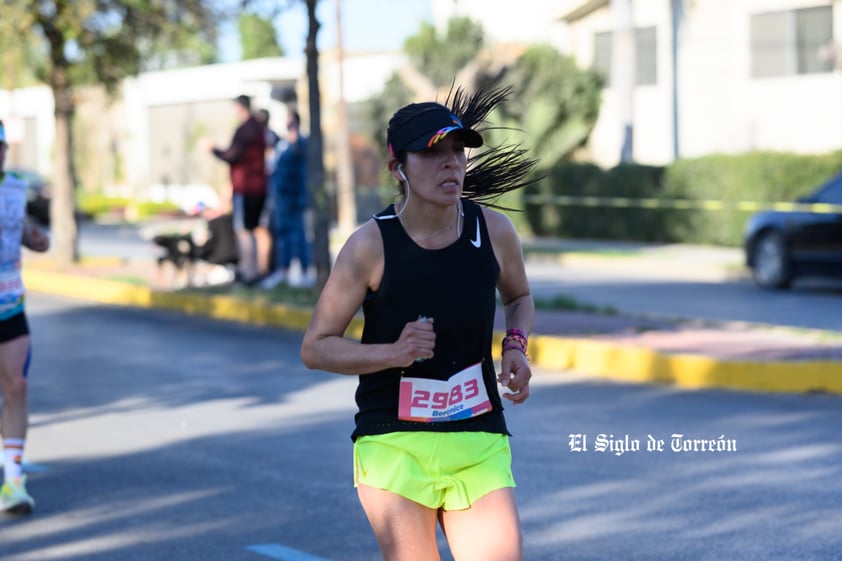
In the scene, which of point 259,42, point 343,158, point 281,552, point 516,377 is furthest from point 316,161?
point 259,42

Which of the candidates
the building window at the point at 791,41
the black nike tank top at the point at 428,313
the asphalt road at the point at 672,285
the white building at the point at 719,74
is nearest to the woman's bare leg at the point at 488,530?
the black nike tank top at the point at 428,313

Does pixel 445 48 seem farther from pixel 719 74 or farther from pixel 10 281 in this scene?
pixel 10 281

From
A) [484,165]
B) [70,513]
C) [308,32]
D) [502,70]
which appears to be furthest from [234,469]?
[502,70]

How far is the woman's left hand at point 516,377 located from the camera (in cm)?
407

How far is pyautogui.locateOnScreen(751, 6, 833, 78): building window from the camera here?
92.9 feet

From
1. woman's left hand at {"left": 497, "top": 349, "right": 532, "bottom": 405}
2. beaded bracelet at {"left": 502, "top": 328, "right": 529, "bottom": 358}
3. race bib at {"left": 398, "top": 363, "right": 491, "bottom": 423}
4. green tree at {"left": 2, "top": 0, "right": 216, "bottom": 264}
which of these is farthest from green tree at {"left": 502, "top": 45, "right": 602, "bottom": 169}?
race bib at {"left": 398, "top": 363, "right": 491, "bottom": 423}

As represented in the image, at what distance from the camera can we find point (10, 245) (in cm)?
696

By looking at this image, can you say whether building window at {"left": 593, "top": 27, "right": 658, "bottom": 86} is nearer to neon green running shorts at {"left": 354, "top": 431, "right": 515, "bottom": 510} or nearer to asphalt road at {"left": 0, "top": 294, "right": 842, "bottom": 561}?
asphalt road at {"left": 0, "top": 294, "right": 842, "bottom": 561}

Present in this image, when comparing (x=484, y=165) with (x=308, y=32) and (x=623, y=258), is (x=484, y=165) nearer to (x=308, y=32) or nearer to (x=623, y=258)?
(x=308, y=32)

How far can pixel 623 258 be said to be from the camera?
22359 mm

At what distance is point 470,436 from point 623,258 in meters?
18.6

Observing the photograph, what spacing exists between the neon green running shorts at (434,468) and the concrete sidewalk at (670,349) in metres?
6.20

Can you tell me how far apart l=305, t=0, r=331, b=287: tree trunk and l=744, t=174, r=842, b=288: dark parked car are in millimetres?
5867

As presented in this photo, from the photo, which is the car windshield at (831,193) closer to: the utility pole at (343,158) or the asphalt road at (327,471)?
the asphalt road at (327,471)
